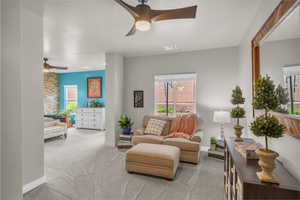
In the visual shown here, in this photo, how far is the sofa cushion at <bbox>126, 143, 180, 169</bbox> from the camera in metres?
2.41

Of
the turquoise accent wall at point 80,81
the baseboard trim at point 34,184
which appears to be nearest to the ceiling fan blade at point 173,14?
the baseboard trim at point 34,184

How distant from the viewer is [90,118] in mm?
6637

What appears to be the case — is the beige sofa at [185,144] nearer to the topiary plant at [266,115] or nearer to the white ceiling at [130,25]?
the topiary plant at [266,115]

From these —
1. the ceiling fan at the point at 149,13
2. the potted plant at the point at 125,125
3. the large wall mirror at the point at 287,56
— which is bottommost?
the potted plant at the point at 125,125

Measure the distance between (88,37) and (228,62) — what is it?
134 inches

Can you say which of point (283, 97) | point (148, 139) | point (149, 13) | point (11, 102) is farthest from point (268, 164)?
point (148, 139)

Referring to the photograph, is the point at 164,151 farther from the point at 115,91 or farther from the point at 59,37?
the point at 59,37

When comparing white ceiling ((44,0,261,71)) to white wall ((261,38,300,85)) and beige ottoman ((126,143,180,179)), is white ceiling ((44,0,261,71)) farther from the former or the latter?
beige ottoman ((126,143,180,179))

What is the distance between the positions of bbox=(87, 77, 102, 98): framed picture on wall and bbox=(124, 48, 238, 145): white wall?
295cm

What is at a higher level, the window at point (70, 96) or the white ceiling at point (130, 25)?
the white ceiling at point (130, 25)

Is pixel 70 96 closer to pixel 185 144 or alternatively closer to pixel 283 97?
pixel 185 144

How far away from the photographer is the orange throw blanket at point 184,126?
3551mm

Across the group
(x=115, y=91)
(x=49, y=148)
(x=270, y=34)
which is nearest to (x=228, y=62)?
(x=270, y=34)

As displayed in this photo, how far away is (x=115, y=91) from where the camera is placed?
434 cm
